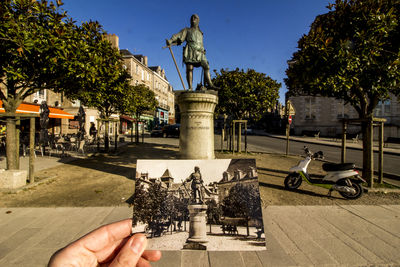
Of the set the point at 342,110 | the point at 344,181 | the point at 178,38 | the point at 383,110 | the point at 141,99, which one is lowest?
the point at 344,181

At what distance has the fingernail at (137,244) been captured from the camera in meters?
1.26

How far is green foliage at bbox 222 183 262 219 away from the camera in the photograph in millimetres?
1660

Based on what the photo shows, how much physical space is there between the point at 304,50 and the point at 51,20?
7.13 meters

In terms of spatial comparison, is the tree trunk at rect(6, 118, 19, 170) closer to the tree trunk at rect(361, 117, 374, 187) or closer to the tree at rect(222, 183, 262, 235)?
the tree at rect(222, 183, 262, 235)

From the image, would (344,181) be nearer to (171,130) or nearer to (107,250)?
(107,250)

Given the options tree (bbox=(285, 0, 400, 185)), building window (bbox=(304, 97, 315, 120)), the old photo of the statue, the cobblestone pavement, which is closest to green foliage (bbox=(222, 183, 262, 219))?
the old photo of the statue

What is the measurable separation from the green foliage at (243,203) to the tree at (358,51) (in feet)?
16.4

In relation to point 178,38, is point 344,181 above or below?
below

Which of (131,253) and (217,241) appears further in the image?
(217,241)

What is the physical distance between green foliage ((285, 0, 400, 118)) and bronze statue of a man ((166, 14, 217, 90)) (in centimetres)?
293

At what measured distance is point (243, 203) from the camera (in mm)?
1685

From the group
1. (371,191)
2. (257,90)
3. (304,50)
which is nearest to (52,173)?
(304,50)

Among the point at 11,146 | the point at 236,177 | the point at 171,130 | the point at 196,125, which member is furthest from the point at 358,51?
the point at 171,130

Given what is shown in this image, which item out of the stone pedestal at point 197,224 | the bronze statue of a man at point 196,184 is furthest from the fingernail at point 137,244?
the bronze statue of a man at point 196,184
